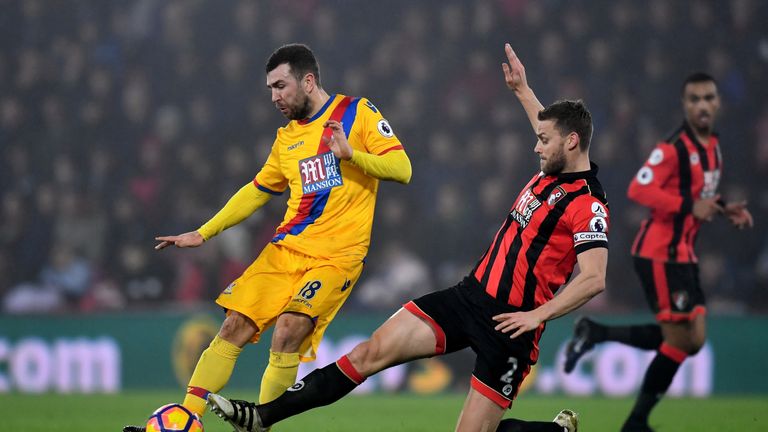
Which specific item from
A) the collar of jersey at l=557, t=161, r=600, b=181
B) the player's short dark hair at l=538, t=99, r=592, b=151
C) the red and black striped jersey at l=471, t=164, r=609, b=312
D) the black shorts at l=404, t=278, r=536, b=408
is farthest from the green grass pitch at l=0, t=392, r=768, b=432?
the player's short dark hair at l=538, t=99, r=592, b=151

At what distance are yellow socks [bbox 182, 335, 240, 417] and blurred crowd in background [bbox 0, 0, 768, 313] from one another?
592cm

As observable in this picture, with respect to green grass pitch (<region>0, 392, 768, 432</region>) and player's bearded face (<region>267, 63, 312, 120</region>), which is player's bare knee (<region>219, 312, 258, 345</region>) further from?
green grass pitch (<region>0, 392, 768, 432</region>)

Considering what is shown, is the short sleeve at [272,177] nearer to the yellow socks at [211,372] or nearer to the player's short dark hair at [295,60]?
the player's short dark hair at [295,60]

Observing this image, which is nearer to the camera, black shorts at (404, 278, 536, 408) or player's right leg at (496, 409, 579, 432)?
black shorts at (404, 278, 536, 408)

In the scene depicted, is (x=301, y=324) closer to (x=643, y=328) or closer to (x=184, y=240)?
(x=184, y=240)

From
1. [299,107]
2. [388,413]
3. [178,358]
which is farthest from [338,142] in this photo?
[178,358]

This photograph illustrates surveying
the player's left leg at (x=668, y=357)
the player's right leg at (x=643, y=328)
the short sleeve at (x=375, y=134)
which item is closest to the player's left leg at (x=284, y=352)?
the short sleeve at (x=375, y=134)

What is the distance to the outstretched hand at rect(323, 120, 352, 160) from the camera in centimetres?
530

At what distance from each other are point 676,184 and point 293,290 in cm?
335

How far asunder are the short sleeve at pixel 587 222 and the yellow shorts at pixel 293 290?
1403 millimetres

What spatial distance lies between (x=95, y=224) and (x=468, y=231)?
14.4 feet

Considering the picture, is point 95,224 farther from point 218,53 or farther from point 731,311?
point 731,311

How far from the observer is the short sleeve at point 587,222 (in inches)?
191

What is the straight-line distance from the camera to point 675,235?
25.5 ft
